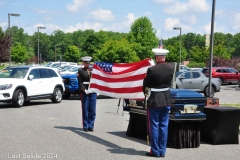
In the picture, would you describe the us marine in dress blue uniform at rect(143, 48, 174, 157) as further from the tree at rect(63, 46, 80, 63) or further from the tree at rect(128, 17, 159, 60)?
the tree at rect(63, 46, 80, 63)

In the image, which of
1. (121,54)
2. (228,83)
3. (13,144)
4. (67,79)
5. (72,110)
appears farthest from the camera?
(121,54)

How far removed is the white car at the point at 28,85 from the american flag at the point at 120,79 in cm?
625

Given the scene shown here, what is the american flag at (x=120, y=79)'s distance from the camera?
Result: 8641 millimetres

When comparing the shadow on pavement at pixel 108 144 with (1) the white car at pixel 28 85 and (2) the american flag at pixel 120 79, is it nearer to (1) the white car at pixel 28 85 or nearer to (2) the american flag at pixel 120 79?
(2) the american flag at pixel 120 79

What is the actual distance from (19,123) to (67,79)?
8765mm

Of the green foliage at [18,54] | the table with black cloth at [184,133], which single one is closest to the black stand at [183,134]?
the table with black cloth at [184,133]

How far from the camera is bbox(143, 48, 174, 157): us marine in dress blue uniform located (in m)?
7.28

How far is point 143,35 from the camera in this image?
81.8m

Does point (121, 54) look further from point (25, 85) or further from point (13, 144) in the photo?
point (13, 144)

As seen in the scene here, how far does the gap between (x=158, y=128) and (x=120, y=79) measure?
2127mm

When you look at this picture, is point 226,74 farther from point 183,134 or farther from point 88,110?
point 183,134

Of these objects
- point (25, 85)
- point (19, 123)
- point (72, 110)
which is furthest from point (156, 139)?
point (25, 85)

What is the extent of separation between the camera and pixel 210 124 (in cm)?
846

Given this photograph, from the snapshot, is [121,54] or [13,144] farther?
[121,54]
